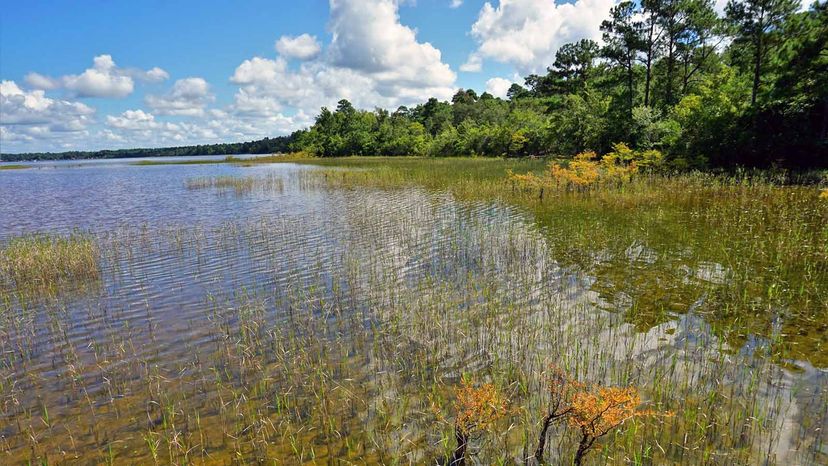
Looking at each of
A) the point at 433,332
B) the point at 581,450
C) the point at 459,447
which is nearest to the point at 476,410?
the point at 459,447

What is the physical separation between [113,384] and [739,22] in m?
41.1

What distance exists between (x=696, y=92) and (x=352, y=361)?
47673 millimetres

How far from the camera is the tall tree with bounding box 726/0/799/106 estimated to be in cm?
2905

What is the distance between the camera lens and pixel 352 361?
23.2 ft

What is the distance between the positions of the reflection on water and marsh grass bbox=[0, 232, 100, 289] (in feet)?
2.22

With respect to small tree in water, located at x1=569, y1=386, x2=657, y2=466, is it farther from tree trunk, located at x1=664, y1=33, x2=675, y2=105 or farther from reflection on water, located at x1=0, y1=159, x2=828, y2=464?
tree trunk, located at x1=664, y1=33, x2=675, y2=105

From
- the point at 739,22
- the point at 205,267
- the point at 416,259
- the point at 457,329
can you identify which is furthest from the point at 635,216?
the point at 739,22

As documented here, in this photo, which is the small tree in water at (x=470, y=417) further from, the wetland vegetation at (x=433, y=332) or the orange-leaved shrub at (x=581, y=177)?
the orange-leaved shrub at (x=581, y=177)

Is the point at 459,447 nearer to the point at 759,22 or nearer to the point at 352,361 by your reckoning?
the point at 352,361

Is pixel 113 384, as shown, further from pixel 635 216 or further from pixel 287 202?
pixel 287 202

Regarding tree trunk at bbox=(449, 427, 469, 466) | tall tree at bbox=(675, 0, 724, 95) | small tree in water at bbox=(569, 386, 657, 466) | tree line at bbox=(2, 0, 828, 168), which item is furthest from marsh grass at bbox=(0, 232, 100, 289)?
tall tree at bbox=(675, 0, 724, 95)

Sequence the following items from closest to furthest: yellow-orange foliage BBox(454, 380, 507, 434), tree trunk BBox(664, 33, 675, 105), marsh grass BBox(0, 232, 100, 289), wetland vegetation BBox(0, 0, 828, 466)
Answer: yellow-orange foliage BBox(454, 380, 507, 434) < wetland vegetation BBox(0, 0, 828, 466) < marsh grass BBox(0, 232, 100, 289) < tree trunk BBox(664, 33, 675, 105)

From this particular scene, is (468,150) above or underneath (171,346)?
above

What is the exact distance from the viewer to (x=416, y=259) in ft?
41.9
